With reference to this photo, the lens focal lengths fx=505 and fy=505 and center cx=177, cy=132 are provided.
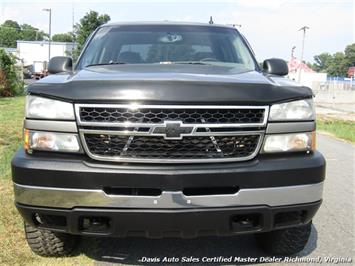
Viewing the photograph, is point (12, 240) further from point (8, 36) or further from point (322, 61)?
point (322, 61)

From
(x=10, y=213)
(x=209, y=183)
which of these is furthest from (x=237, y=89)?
(x=10, y=213)

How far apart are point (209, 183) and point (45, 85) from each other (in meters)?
1.24

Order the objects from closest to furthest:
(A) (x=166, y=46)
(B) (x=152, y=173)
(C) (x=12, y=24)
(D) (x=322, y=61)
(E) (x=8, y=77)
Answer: (B) (x=152, y=173), (A) (x=166, y=46), (E) (x=8, y=77), (C) (x=12, y=24), (D) (x=322, y=61)

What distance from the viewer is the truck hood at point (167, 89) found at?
3109 mm

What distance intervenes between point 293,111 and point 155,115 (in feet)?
3.05

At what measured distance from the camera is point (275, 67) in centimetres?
454

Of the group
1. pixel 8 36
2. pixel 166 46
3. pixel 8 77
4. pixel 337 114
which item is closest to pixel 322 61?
pixel 8 36

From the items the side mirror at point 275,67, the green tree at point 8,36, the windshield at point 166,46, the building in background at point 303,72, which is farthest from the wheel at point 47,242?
the green tree at point 8,36

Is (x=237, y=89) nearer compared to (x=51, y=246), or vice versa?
(x=237, y=89)

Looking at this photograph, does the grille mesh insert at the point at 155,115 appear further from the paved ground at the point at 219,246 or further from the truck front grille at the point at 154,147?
the paved ground at the point at 219,246

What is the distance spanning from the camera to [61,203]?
316cm

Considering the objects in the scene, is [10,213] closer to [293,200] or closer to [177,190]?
[177,190]

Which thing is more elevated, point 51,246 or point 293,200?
point 293,200

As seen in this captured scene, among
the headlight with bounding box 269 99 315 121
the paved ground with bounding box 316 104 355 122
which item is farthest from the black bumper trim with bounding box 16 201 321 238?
the paved ground with bounding box 316 104 355 122
